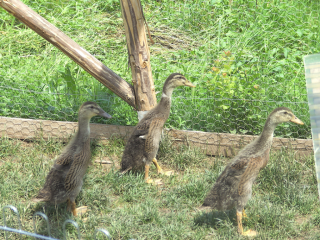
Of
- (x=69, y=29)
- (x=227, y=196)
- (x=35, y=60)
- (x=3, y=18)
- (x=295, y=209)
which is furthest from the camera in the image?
(x=3, y=18)

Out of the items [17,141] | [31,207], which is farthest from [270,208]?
[17,141]

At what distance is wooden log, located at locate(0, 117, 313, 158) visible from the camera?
560cm

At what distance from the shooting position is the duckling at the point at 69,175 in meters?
4.34

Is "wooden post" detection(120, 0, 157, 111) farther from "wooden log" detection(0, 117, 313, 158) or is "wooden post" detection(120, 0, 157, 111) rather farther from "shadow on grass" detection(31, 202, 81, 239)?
"shadow on grass" detection(31, 202, 81, 239)

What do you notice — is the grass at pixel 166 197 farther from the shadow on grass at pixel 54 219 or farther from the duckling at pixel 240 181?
the duckling at pixel 240 181

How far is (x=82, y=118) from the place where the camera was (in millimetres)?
4730

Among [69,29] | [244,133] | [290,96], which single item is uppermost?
[69,29]

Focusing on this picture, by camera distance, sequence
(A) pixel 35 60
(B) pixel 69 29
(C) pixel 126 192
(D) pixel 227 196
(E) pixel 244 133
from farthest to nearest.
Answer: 1. (B) pixel 69 29
2. (A) pixel 35 60
3. (E) pixel 244 133
4. (C) pixel 126 192
5. (D) pixel 227 196

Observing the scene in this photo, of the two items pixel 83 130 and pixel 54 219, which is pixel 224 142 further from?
pixel 54 219

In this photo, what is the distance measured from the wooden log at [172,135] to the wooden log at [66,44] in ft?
2.27

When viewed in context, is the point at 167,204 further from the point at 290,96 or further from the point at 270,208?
the point at 290,96

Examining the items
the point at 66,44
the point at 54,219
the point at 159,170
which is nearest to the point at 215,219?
the point at 159,170

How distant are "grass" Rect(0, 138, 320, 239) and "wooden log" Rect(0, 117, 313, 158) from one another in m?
0.15

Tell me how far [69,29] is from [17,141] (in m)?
3.17
